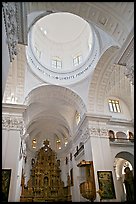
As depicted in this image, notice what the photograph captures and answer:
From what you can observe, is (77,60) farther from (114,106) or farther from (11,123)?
(11,123)

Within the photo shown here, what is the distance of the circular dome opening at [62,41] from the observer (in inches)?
641

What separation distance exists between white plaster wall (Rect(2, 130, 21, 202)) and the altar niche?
8880 mm

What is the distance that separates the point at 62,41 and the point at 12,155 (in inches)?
477

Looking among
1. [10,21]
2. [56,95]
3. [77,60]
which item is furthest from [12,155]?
[77,60]

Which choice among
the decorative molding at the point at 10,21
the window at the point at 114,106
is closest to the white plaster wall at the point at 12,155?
the decorative molding at the point at 10,21

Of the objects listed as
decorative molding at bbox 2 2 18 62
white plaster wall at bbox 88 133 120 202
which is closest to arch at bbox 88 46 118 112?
white plaster wall at bbox 88 133 120 202

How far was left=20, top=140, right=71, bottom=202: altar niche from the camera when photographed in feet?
63.5

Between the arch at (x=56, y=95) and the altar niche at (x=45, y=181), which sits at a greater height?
the arch at (x=56, y=95)

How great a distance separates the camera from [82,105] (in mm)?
14258

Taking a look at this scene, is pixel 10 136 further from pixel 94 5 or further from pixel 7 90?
pixel 94 5

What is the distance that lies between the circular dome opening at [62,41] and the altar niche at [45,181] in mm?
10715

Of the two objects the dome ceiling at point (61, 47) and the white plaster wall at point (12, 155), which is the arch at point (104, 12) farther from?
the white plaster wall at point (12, 155)

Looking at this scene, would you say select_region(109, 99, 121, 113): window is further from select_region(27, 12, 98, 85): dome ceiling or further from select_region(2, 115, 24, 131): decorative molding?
select_region(2, 115, 24, 131): decorative molding

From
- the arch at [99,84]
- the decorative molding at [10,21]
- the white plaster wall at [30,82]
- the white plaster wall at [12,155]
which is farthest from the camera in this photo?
the white plaster wall at [30,82]
